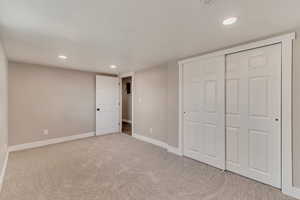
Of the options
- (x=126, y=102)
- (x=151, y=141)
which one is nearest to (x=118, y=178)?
(x=151, y=141)

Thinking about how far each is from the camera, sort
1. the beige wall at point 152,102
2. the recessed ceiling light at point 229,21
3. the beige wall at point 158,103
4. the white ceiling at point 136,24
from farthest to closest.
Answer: the beige wall at point 152,102, the beige wall at point 158,103, the recessed ceiling light at point 229,21, the white ceiling at point 136,24

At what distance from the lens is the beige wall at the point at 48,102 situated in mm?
3504

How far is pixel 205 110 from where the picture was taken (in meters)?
2.88

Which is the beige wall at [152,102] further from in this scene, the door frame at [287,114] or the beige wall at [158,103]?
the door frame at [287,114]

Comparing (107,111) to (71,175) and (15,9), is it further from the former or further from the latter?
(15,9)

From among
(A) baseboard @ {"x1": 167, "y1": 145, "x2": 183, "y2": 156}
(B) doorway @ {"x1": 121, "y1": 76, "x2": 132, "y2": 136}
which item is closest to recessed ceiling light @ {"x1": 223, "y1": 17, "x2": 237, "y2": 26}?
(A) baseboard @ {"x1": 167, "y1": 145, "x2": 183, "y2": 156}

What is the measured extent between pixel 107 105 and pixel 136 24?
148 inches

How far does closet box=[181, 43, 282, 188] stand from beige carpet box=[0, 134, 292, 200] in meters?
0.24

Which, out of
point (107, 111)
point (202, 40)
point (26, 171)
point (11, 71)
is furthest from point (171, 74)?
point (11, 71)

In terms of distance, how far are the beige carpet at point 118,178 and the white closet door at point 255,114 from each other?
0.27 metres

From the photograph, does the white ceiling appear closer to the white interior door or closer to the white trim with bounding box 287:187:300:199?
the white trim with bounding box 287:187:300:199

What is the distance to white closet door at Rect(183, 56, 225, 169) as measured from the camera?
2656 mm

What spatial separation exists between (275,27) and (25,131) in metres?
→ 5.45

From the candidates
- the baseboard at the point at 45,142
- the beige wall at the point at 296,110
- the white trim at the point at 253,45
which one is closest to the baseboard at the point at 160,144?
the baseboard at the point at 45,142
